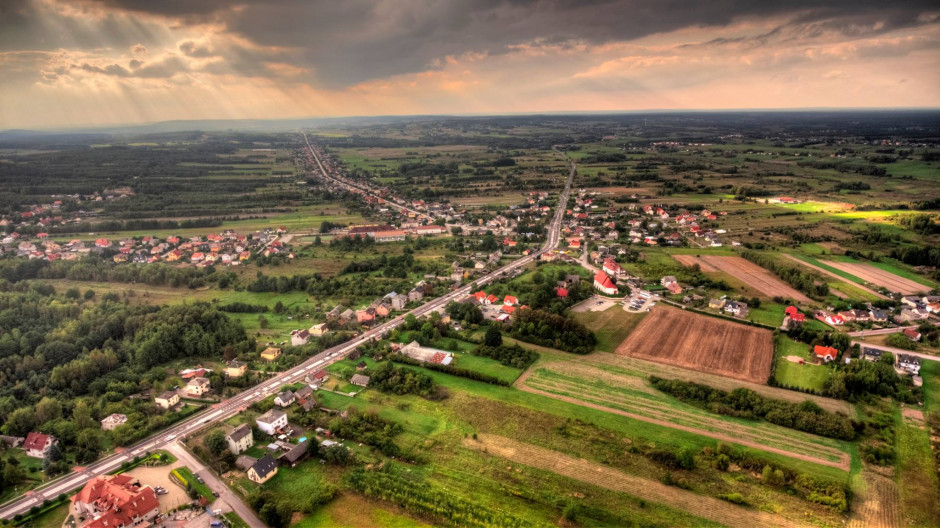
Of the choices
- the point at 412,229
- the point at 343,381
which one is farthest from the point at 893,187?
the point at 343,381

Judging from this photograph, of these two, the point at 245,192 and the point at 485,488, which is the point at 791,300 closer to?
the point at 485,488

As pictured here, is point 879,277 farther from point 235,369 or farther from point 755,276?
point 235,369

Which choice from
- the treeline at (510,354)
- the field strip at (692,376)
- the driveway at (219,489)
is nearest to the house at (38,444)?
the driveway at (219,489)

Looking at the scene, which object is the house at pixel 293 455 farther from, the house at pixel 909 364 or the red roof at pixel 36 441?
the house at pixel 909 364

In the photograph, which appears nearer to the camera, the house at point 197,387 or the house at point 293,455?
the house at point 293,455

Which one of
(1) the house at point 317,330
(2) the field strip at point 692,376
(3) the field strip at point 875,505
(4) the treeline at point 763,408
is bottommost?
(3) the field strip at point 875,505

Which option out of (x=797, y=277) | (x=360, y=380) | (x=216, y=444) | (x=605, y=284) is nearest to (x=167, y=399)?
(x=216, y=444)

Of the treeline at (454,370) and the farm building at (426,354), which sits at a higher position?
the farm building at (426,354)
